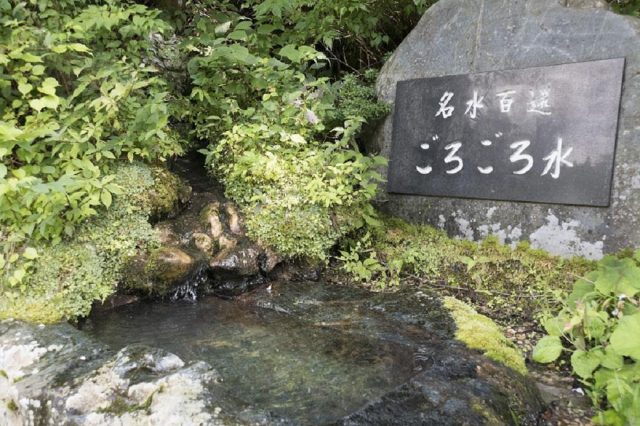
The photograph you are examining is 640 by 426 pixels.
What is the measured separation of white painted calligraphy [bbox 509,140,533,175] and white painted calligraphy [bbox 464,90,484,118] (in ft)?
1.83

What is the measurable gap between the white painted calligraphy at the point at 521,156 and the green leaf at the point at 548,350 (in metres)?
1.96

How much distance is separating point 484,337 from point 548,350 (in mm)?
418

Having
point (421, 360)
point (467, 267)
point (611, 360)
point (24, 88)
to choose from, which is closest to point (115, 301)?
point (24, 88)

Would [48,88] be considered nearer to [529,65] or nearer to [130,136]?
[130,136]

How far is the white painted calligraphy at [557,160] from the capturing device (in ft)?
14.0

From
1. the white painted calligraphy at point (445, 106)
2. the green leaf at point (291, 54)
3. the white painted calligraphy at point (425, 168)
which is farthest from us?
the green leaf at point (291, 54)

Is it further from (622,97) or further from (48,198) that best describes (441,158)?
(48,198)

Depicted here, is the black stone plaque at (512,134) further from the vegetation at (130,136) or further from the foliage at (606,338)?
the foliage at (606,338)

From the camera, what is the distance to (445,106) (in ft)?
16.8

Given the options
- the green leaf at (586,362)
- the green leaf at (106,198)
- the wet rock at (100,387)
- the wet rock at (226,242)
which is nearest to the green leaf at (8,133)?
the green leaf at (106,198)

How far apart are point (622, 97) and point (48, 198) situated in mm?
5021

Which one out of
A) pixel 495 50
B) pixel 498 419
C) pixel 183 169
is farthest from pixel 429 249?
pixel 183 169

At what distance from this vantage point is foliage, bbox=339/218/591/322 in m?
4.16

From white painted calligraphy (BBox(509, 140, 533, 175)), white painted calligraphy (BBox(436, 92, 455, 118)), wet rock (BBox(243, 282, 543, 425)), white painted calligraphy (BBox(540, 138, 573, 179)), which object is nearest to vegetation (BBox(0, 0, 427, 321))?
wet rock (BBox(243, 282, 543, 425))
